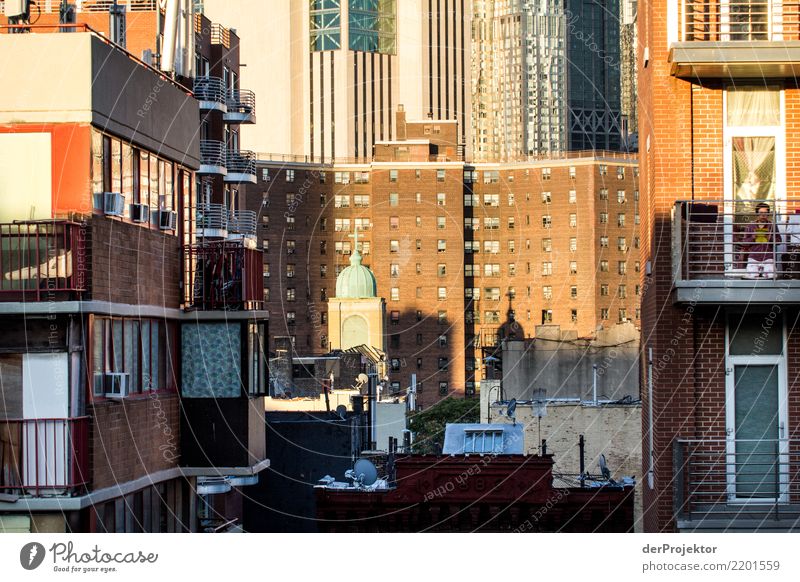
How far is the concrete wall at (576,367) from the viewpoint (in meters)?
52.7

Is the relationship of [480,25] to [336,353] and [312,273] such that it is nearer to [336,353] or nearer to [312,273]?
[312,273]

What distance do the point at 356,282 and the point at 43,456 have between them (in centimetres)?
10277

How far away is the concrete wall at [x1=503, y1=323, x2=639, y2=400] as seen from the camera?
52.7m

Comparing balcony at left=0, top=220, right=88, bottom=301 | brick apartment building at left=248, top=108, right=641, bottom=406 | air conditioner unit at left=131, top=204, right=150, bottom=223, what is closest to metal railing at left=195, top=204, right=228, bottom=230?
air conditioner unit at left=131, top=204, right=150, bottom=223

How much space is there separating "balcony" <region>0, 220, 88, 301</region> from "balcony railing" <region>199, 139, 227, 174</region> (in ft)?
101

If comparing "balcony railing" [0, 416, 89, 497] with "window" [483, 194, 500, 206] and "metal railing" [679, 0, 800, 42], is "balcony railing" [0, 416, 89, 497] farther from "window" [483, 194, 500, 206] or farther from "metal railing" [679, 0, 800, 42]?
"window" [483, 194, 500, 206]

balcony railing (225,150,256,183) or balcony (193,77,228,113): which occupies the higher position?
balcony (193,77,228,113)

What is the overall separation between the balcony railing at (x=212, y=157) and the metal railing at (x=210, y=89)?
1175 millimetres

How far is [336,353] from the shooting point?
265 ft

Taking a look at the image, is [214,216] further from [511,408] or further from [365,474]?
[365,474]

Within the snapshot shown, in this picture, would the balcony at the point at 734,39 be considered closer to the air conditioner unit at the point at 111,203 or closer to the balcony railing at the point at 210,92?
the air conditioner unit at the point at 111,203
